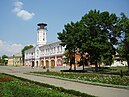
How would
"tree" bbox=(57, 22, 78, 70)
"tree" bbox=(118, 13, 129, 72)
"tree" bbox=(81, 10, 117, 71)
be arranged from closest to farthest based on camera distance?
"tree" bbox=(118, 13, 129, 72) < "tree" bbox=(81, 10, 117, 71) < "tree" bbox=(57, 22, 78, 70)

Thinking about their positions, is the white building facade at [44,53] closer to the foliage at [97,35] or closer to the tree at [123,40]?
the foliage at [97,35]

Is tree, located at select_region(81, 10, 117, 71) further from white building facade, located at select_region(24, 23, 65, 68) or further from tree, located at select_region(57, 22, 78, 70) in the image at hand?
white building facade, located at select_region(24, 23, 65, 68)

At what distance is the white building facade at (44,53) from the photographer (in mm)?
70375

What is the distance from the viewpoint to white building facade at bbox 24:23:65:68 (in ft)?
231

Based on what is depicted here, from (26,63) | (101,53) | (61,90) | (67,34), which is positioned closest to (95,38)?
(101,53)

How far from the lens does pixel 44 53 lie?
81562 millimetres

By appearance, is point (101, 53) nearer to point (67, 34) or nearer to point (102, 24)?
point (102, 24)

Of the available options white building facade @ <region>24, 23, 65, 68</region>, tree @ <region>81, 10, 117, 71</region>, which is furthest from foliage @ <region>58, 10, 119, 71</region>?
white building facade @ <region>24, 23, 65, 68</region>

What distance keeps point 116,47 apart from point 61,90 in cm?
2522

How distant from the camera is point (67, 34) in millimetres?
43000

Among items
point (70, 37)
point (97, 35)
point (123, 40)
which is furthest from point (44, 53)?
point (123, 40)

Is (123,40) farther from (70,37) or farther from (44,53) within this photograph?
(44,53)

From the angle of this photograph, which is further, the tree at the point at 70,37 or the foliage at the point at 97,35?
the tree at the point at 70,37

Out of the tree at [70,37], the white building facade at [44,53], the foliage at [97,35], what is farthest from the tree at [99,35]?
the white building facade at [44,53]
